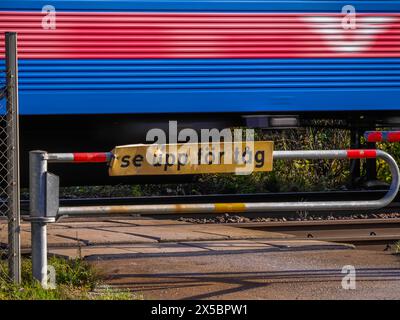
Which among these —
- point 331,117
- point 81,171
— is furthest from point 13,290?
point 331,117

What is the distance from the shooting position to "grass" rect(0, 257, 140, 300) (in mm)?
5008

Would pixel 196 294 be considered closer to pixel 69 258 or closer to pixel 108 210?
pixel 108 210

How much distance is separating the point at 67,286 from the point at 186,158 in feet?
3.86

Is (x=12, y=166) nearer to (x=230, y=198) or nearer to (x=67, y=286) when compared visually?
(x=67, y=286)

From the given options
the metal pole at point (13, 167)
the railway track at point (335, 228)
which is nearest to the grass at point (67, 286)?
the metal pole at point (13, 167)

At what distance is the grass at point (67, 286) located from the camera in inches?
197

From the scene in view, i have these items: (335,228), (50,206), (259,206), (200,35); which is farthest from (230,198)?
(50,206)

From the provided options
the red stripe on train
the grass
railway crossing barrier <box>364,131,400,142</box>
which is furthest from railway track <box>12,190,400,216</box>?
railway crossing barrier <box>364,131,400,142</box>

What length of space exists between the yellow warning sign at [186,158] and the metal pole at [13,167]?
0.63m

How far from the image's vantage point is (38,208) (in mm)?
5141

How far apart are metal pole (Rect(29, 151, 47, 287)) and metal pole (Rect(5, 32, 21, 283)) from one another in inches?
4.9

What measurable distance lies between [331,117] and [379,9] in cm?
145
